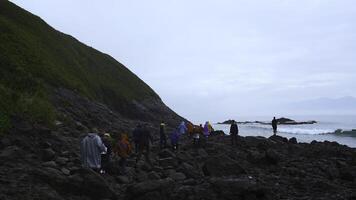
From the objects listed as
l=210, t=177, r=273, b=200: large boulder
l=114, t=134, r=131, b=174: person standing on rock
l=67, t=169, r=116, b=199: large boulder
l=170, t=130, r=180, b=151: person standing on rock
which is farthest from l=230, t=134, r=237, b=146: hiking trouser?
l=67, t=169, r=116, b=199: large boulder

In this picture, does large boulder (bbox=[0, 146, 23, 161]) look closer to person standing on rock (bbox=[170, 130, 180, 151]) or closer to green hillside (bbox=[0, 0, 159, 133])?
green hillside (bbox=[0, 0, 159, 133])

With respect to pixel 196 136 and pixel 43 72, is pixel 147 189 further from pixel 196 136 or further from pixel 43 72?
pixel 43 72

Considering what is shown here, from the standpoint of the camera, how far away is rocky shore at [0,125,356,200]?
1644 cm

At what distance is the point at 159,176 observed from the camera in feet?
69.1

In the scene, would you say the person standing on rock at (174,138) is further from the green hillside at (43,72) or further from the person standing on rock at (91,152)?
the person standing on rock at (91,152)

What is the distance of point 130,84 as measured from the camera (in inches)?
3127

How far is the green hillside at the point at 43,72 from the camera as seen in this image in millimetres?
29656

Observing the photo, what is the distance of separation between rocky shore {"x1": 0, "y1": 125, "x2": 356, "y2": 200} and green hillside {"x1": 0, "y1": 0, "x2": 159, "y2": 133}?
3.06m

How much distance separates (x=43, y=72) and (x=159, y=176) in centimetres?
2814

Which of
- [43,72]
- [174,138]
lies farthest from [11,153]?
[43,72]

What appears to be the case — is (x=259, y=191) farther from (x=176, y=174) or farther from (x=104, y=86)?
(x=104, y=86)

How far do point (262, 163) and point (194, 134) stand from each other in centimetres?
743

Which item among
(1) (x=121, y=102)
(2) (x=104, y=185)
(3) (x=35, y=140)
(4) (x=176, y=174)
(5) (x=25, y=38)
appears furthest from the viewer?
(1) (x=121, y=102)

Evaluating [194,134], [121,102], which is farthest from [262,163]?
[121,102]
